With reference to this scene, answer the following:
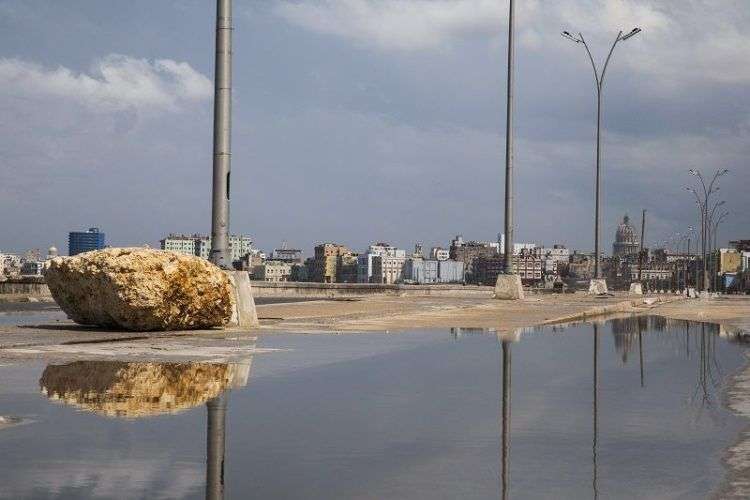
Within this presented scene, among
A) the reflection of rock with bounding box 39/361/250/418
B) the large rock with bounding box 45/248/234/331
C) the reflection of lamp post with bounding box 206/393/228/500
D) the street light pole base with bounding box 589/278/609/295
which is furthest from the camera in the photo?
the street light pole base with bounding box 589/278/609/295

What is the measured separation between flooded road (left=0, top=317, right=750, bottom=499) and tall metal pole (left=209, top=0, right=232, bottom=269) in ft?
22.3

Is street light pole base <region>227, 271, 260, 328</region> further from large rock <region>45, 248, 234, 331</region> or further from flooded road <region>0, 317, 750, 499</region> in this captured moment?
flooded road <region>0, 317, 750, 499</region>

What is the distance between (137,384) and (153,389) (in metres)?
0.40

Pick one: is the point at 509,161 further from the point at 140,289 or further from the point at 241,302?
the point at 140,289

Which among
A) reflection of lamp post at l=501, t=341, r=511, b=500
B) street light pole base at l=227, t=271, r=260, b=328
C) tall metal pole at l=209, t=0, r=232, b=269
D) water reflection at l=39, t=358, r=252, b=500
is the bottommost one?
reflection of lamp post at l=501, t=341, r=511, b=500

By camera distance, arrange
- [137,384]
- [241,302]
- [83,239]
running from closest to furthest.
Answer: [137,384], [241,302], [83,239]

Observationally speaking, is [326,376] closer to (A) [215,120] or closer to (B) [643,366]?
(B) [643,366]

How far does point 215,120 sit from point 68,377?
1047 cm

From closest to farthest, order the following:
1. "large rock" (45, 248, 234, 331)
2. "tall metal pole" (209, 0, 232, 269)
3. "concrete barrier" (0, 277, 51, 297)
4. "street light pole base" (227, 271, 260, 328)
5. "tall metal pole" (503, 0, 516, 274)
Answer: "large rock" (45, 248, 234, 331) → "street light pole base" (227, 271, 260, 328) → "tall metal pole" (209, 0, 232, 269) → "tall metal pole" (503, 0, 516, 274) → "concrete barrier" (0, 277, 51, 297)

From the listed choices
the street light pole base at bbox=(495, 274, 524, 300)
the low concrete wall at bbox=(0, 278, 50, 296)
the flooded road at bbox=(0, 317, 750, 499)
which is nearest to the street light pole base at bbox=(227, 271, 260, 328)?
the flooded road at bbox=(0, 317, 750, 499)

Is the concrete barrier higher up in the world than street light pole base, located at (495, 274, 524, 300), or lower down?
lower down

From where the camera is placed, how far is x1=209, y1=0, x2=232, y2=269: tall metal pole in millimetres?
19141

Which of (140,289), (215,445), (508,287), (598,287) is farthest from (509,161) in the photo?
(215,445)

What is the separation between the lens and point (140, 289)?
16.5 m
